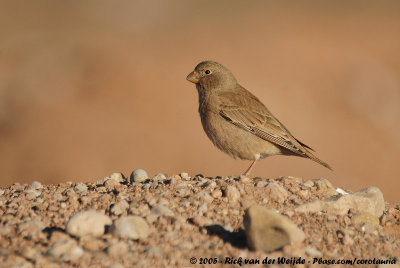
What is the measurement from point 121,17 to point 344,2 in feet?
35.9

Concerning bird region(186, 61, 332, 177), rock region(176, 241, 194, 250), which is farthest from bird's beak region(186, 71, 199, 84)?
rock region(176, 241, 194, 250)

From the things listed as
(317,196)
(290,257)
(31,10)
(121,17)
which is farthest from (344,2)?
(290,257)

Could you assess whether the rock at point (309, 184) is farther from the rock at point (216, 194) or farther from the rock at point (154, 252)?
the rock at point (154, 252)

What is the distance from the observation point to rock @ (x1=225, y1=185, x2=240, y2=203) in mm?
4814

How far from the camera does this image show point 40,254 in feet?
12.0

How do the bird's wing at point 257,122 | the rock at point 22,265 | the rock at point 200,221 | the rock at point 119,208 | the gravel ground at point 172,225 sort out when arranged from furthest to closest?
1. the bird's wing at point 257,122
2. the rock at point 119,208
3. the rock at point 200,221
4. the gravel ground at point 172,225
5. the rock at point 22,265

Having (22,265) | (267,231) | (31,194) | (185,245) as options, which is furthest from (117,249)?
(31,194)

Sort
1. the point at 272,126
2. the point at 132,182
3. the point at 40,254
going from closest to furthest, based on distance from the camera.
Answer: the point at 40,254 → the point at 132,182 → the point at 272,126

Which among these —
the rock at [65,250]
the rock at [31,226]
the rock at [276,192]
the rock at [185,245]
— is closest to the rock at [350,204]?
the rock at [276,192]

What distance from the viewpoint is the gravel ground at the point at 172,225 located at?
12.1ft

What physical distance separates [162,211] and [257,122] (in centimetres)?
325

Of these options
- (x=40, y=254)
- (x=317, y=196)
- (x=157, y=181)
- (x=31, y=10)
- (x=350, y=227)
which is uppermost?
(x=31, y=10)

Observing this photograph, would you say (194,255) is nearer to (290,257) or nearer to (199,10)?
(290,257)

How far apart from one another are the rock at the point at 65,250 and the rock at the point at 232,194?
1618 millimetres
